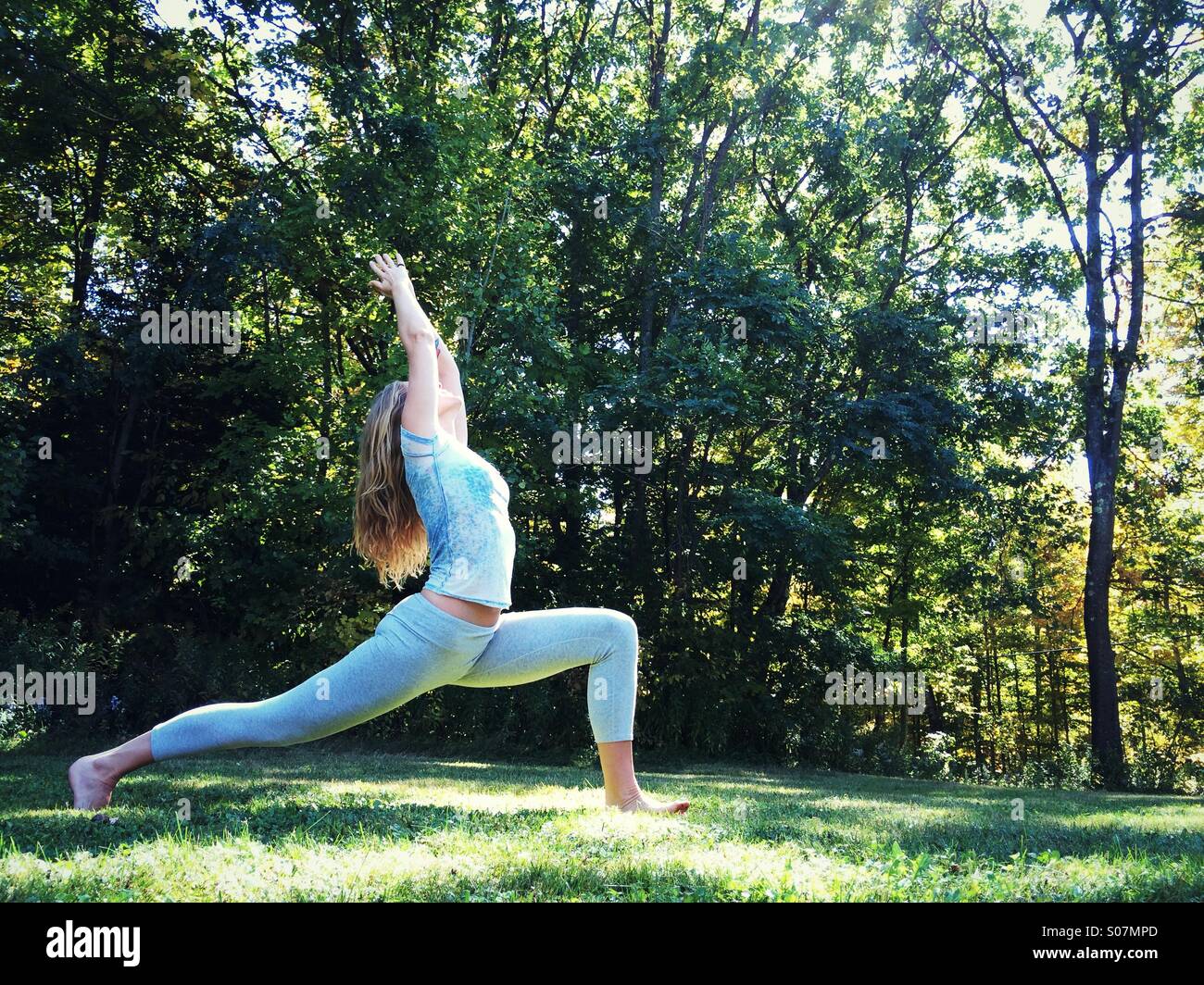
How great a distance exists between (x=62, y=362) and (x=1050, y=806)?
13.4 metres

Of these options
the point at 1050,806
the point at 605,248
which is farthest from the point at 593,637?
the point at 605,248

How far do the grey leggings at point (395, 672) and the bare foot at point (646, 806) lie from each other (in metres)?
0.72

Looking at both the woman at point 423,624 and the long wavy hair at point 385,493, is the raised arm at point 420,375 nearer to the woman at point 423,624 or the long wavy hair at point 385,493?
the woman at point 423,624

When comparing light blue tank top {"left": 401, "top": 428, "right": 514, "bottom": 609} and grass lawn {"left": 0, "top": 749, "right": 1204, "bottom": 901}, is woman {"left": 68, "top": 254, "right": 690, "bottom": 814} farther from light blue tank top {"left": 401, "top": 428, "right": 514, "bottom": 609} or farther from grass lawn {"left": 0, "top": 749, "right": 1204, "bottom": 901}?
grass lawn {"left": 0, "top": 749, "right": 1204, "bottom": 901}

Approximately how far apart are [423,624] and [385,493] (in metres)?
0.66

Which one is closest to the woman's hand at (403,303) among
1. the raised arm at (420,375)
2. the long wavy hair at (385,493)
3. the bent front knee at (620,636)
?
the raised arm at (420,375)

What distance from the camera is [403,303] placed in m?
4.02

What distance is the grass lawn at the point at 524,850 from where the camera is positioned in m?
2.79

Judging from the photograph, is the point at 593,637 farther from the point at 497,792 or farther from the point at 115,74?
the point at 115,74

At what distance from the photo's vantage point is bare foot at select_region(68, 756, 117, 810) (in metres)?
4.03

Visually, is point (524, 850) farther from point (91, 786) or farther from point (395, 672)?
point (91, 786)

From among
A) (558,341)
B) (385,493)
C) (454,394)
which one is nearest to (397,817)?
(385,493)

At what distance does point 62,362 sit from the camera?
13.2 m
